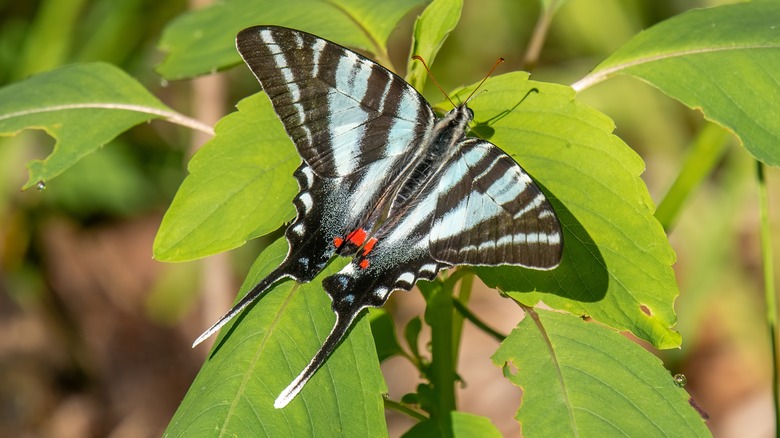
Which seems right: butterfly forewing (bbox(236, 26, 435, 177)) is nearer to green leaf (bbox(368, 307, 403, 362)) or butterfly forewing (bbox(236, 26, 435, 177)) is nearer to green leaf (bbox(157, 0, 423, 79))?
green leaf (bbox(157, 0, 423, 79))

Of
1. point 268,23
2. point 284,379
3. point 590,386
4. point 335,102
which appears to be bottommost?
point 284,379

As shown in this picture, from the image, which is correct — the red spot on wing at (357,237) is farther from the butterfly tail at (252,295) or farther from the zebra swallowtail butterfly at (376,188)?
the butterfly tail at (252,295)

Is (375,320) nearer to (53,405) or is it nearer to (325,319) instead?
(325,319)

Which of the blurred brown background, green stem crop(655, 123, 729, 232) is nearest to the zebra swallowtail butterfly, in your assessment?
green stem crop(655, 123, 729, 232)

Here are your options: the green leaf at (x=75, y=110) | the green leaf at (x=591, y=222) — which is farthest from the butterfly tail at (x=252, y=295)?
the green leaf at (x=75, y=110)

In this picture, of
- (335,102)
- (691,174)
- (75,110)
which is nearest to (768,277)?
(691,174)

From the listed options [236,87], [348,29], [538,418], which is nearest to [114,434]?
[236,87]

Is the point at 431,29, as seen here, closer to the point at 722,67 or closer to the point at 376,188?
the point at 376,188
